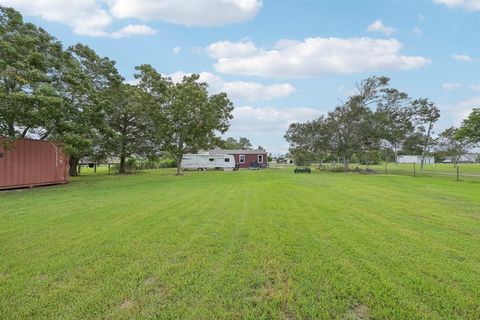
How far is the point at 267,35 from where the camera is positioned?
677 inches

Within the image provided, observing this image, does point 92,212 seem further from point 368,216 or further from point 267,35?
point 267,35

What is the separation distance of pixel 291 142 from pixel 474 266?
35787mm

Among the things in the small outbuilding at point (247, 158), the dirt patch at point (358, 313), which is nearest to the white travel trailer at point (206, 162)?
the small outbuilding at point (247, 158)

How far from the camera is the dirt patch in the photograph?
2.51m

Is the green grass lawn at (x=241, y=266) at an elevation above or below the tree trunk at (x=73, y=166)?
below

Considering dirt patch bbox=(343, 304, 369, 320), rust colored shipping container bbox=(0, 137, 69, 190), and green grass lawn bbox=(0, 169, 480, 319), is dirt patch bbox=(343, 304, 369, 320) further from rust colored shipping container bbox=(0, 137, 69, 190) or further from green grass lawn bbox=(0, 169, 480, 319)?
rust colored shipping container bbox=(0, 137, 69, 190)

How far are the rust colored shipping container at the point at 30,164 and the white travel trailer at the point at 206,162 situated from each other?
746 inches

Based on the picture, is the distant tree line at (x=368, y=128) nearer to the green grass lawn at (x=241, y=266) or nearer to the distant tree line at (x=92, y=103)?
the distant tree line at (x=92, y=103)

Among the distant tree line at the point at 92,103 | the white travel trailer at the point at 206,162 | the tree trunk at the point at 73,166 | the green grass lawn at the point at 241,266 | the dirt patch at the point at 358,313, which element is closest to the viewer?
the dirt patch at the point at 358,313

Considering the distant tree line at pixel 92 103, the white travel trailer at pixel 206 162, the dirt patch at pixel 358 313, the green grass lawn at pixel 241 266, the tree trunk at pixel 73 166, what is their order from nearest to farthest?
the dirt patch at pixel 358 313
the green grass lawn at pixel 241 266
the distant tree line at pixel 92 103
the tree trunk at pixel 73 166
the white travel trailer at pixel 206 162

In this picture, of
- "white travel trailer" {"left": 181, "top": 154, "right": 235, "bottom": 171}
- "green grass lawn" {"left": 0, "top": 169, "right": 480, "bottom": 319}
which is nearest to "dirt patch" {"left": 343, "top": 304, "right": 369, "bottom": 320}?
"green grass lawn" {"left": 0, "top": 169, "right": 480, "bottom": 319}

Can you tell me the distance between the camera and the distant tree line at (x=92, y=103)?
12.2 m

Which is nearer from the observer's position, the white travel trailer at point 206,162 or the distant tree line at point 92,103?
the distant tree line at point 92,103

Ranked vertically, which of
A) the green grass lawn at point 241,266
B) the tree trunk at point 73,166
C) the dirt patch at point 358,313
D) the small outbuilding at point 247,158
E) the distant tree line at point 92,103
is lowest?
the dirt patch at point 358,313
